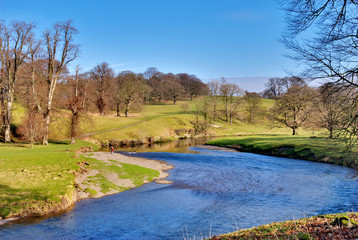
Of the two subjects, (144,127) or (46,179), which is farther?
(144,127)

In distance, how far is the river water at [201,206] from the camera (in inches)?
562

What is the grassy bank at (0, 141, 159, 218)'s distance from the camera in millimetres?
17062

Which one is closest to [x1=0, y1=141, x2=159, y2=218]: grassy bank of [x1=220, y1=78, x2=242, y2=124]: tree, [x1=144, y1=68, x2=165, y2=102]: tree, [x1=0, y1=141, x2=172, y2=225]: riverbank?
[x1=0, y1=141, x2=172, y2=225]: riverbank

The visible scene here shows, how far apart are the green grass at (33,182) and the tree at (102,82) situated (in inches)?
1898

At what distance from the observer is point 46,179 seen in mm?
21141

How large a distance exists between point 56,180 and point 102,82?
60.1 metres

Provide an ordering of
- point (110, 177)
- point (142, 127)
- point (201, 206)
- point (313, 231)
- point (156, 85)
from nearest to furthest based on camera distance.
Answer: point (313, 231) → point (201, 206) → point (110, 177) → point (142, 127) → point (156, 85)

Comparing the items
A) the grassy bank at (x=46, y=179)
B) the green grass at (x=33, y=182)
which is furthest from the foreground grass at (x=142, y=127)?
the green grass at (x=33, y=182)

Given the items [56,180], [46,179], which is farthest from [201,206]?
[46,179]

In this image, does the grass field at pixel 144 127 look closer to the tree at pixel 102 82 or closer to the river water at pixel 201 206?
the tree at pixel 102 82

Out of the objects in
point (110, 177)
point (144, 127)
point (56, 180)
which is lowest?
point (110, 177)

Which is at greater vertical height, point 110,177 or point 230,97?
point 230,97

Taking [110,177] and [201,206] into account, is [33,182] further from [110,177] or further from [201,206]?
[201,206]

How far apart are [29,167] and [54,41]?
23.9m
